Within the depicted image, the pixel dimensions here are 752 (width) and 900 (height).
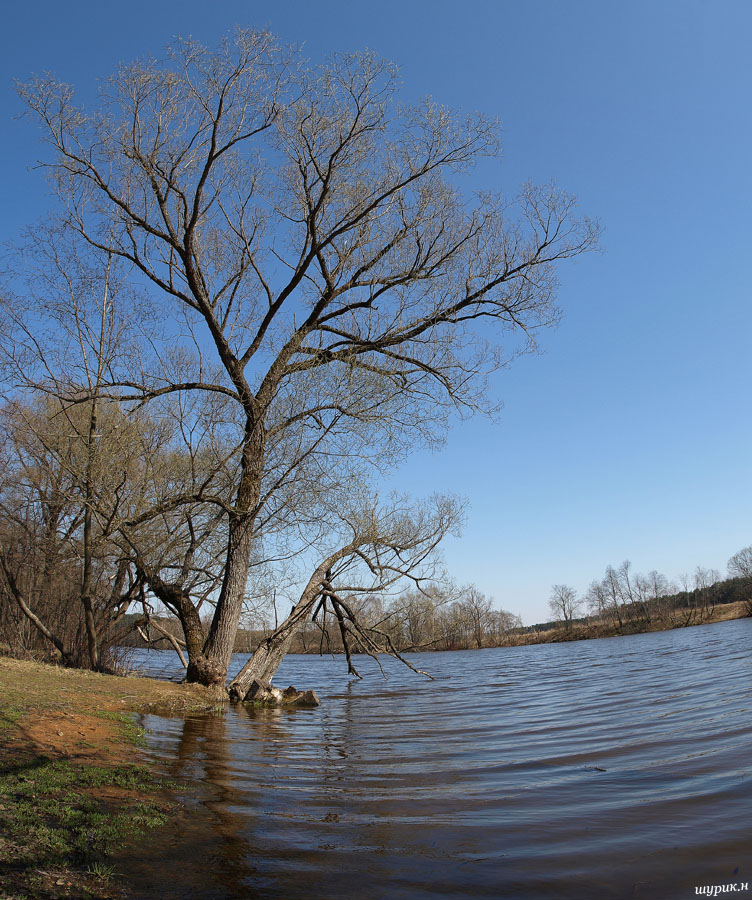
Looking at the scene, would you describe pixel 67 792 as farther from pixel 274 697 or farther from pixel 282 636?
pixel 282 636

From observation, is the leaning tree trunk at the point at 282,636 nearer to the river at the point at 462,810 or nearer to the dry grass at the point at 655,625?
the river at the point at 462,810

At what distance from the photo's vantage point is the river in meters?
2.86

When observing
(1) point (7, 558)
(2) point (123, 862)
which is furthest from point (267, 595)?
(2) point (123, 862)

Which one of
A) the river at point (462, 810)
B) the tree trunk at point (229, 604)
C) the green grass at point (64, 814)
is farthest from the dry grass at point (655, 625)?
the green grass at point (64, 814)

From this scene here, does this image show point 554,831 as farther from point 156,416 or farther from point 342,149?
point 156,416

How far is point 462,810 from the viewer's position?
13.5ft

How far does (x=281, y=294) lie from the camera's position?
11.4 meters

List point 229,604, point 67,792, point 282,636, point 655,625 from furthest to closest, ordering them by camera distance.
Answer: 1. point 655,625
2. point 282,636
3. point 229,604
4. point 67,792

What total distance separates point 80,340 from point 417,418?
25.3ft

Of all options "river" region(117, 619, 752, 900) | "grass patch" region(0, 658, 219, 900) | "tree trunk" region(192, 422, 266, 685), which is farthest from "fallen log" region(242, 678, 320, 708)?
"grass patch" region(0, 658, 219, 900)

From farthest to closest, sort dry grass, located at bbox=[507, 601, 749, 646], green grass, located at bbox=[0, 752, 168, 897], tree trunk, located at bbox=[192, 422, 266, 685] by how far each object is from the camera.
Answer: dry grass, located at bbox=[507, 601, 749, 646] → tree trunk, located at bbox=[192, 422, 266, 685] → green grass, located at bbox=[0, 752, 168, 897]

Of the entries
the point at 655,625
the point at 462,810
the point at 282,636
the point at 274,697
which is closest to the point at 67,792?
the point at 462,810

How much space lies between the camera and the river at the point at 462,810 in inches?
112

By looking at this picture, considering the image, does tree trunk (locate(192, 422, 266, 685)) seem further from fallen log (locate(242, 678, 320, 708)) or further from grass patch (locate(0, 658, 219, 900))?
grass patch (locate(0, 658, 219, 900))
